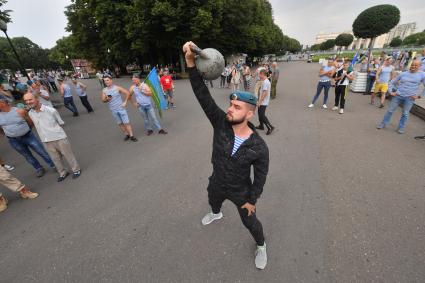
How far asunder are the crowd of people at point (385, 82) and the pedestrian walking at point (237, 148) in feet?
18.8

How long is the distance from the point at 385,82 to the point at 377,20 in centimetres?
1844

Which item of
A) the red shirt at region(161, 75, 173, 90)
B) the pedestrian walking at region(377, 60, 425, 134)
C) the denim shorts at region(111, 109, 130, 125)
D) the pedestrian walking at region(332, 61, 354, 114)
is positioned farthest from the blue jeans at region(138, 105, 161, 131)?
the pedestrian walking at region(377, 60, 425, 134)

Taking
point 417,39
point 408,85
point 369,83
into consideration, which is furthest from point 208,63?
point 417,39

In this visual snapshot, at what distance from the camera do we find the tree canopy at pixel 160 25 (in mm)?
18109

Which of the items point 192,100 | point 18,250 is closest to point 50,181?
point 18,250

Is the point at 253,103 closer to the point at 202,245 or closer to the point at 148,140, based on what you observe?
the point at 202,245

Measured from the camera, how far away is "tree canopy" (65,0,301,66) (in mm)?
18109

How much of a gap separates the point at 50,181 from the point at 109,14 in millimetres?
24194

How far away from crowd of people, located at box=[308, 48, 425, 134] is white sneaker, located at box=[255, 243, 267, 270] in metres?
5.84

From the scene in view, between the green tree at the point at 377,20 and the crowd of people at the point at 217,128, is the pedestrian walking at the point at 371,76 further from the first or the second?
the green tree at the point at 377,20

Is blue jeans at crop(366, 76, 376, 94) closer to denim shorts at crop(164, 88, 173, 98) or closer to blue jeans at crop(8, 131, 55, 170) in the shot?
denim shorts at crop(164, 88, 173, 98)

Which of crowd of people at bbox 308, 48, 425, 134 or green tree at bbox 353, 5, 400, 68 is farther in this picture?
green tree at bbox 353, 5, 400, 68

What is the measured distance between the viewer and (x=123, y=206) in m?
3.56

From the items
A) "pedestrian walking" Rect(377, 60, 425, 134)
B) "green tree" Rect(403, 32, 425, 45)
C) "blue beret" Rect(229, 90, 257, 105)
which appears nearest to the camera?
"blue beret" Rect(229, 90, 257, 105)
